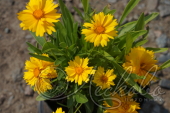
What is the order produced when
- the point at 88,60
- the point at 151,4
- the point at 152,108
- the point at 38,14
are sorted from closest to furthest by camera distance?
the point at 38,14, the point at 88,60, the point at 152,108, the point at 151,4

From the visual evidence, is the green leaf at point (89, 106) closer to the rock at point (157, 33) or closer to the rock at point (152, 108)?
the rock at point (152, 108)

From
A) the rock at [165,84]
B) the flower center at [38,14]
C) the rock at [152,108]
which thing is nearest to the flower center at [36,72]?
the flower center at [38,14]

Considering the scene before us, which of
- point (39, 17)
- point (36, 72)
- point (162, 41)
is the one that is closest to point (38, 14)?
point (39, 17)

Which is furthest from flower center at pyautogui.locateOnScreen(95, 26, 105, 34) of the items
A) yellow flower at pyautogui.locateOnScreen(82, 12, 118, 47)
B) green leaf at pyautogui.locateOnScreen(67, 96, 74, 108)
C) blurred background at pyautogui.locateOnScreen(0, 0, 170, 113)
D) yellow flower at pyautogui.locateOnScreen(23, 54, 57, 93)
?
blurred background at pyautogui.locateOnScreen(0, 0, 170, 113)

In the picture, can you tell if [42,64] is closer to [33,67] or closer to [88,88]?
[33,67]

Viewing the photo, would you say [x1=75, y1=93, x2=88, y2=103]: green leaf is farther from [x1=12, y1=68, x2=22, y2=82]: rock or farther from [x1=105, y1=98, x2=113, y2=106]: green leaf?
[x1=12, y1=68, x2=22, y2=82]: rock

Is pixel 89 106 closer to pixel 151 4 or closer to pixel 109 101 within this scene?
pixel 109 101
